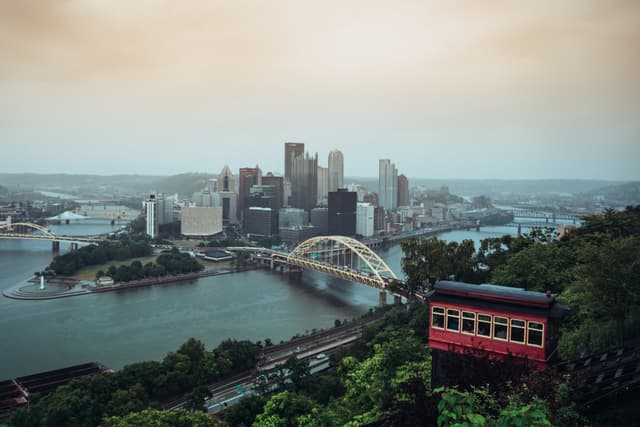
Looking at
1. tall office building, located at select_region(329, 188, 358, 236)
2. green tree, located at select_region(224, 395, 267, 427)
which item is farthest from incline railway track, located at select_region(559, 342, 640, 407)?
tall office building, located at select_region(329, 188, 358, 236)

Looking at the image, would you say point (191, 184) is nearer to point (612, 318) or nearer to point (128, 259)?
point (128, 259)

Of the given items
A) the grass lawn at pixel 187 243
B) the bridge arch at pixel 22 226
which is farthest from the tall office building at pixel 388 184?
the bridge arch at pixel 22 226

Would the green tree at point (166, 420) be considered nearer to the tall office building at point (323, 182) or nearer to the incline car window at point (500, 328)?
the incline car window at point (500, 328)

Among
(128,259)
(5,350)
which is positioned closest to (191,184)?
(128,259)

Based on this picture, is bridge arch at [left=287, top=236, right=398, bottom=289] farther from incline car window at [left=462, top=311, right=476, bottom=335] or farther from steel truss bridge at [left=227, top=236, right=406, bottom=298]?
incline car window at [left=462, top=311, right=476, bottom=335]

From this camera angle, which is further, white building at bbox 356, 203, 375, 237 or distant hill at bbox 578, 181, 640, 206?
white building at bbox 356, 203, 375, 237

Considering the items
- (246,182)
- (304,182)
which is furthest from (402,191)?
(246,182)

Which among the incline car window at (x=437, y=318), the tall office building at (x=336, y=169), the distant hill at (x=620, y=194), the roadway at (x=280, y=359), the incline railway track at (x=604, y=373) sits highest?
the tall office building at (x=336, y=169)
